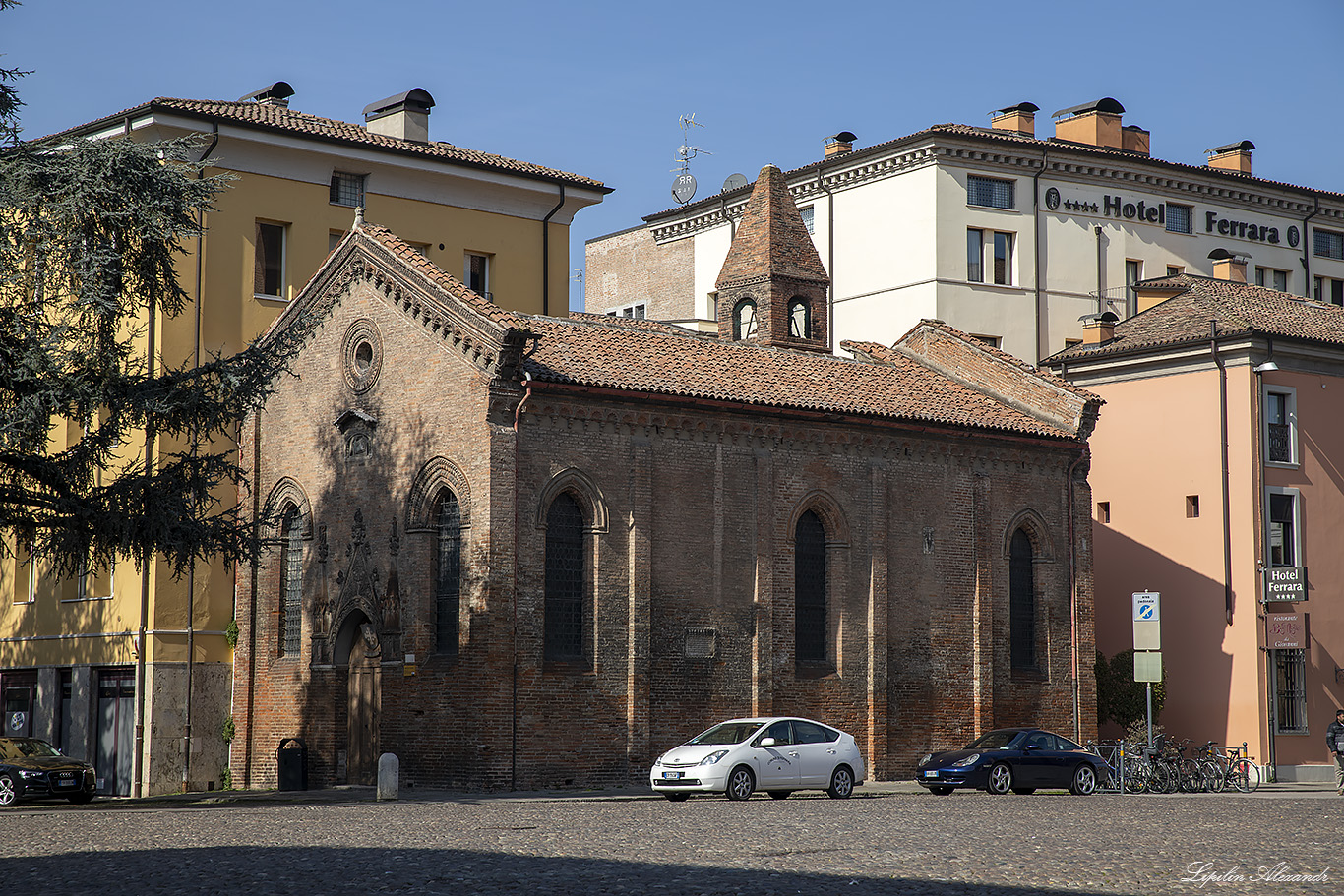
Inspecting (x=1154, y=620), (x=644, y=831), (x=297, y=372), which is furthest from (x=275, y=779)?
(x=1154, y=620)

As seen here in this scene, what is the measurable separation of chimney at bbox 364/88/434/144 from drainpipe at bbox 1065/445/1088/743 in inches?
763

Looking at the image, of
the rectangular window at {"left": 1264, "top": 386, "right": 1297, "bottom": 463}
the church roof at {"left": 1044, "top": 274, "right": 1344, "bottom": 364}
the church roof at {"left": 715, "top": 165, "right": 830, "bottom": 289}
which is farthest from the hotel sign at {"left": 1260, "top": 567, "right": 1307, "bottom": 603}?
the church roof at {"left": 715, "top": 165, "right": 830, "bottom": 289}

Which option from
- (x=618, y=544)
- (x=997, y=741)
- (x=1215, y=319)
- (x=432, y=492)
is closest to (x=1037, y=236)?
(x=1215, y=319)

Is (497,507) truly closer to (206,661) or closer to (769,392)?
(769,392)

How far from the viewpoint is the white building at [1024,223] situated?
47375 millimetres

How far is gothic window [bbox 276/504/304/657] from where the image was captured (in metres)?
32.1

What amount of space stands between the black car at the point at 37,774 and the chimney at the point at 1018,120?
35.2 meters

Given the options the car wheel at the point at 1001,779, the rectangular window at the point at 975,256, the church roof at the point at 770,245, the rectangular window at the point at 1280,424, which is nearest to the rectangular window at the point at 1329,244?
the rectangular window at the point at 975,256

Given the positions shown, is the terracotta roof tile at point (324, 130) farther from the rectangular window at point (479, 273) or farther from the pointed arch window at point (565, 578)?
the pointed arch window at point (565, 578)

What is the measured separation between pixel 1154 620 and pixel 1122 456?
33.2 feet

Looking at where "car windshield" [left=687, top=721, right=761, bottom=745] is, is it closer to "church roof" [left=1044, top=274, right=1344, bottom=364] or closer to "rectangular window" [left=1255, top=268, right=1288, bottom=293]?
"church roof" [left=1044, top=274, right=1344, bottom=364]

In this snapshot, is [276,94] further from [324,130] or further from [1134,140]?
[1134,140]

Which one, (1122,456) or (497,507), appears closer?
(497,507)

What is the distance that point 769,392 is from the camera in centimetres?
3094
